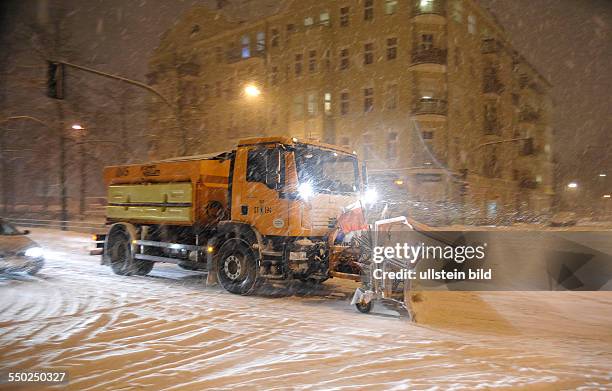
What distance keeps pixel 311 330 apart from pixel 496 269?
876 centimetres

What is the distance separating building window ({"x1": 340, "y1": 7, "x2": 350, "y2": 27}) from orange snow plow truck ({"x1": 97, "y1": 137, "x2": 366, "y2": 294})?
26755 millimetres

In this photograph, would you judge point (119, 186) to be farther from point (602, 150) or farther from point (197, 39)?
point (602, 150)

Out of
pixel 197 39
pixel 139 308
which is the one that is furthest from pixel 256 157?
pixel 197 39

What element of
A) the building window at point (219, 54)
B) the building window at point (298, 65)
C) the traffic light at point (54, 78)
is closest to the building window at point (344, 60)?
the building window at point (298, 65)

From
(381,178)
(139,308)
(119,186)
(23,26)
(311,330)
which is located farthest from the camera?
(381,178)

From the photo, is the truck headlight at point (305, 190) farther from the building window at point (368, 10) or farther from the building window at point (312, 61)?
the building window at point (312, 61)

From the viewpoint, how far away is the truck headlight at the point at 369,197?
1119 cm

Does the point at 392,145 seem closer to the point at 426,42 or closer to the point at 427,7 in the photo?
the point at 426,42

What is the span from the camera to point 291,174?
9.75m

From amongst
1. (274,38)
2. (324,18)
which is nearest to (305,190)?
(324,18)

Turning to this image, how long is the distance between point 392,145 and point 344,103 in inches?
188

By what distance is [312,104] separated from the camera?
37.2 meters

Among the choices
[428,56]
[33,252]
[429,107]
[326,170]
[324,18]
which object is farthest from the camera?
[324,18]

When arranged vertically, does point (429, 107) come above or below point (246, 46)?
below
